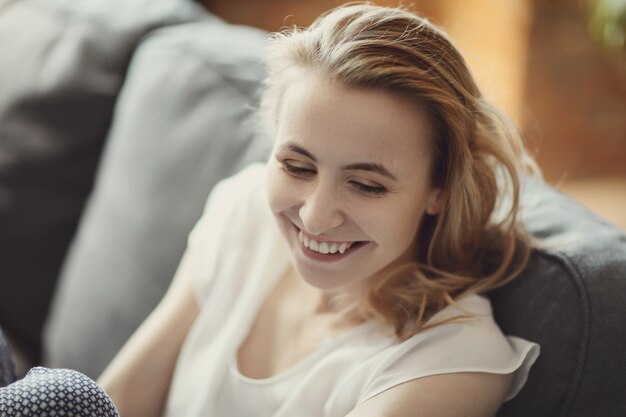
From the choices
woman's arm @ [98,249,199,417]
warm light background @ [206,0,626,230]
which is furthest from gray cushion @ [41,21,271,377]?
warm light background @ [206,0,626,230]

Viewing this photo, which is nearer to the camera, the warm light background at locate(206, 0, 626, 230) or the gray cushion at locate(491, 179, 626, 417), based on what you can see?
the gray cushion at locate(491, 179, 626, 417)

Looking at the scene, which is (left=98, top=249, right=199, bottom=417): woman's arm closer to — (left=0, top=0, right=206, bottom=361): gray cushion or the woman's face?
the woman's face

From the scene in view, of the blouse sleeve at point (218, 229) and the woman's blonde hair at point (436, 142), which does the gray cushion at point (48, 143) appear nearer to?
the blouse sleeve at point (218, 229)

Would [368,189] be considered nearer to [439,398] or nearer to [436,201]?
[436,201]

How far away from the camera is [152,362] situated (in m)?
1.29

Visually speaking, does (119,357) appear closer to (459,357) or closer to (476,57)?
(459,357)

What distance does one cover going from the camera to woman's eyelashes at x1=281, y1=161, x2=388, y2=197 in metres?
1.04

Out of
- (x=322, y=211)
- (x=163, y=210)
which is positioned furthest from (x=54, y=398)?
(x=163, y=210)

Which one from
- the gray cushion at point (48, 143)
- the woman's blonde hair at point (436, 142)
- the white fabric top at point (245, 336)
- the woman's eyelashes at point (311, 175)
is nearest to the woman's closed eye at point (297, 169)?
the woman's eyelashes at point (311, 175)

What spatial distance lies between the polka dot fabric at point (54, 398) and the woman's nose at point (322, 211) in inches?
12.9

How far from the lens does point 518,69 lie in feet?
10.8

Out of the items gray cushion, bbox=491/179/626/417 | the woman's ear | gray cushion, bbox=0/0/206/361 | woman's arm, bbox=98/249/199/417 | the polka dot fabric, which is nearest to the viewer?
the polka dot fabric

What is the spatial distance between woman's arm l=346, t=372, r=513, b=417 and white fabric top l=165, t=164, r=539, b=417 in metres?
0.01

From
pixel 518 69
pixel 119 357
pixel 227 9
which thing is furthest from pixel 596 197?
pixel 119 357
